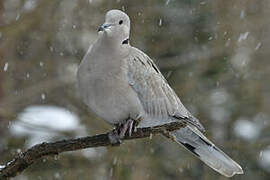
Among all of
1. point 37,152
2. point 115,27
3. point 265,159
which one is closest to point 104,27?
point 115,27

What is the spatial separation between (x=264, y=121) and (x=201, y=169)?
1502 millimetres

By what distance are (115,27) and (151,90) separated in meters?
0.58

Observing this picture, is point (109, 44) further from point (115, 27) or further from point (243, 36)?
point (243, 36)

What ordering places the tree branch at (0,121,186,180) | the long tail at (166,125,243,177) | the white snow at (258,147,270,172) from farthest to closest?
the white snow at (258,147,270,172)
the long tail at (166,125,243,177)
the tree branch at (0,121,186,180)

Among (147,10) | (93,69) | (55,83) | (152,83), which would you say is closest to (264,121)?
(147,10)

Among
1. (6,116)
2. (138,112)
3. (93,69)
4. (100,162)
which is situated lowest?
(100,162)

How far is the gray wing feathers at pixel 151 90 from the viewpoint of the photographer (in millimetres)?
3689

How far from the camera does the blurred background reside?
21.1 feet

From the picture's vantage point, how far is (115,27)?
354 centimetres

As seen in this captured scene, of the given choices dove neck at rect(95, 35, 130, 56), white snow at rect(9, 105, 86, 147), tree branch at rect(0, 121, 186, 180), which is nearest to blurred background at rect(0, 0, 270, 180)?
white snow at rect(9, 105, 86, 147)

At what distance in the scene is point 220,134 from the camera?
7637 mm

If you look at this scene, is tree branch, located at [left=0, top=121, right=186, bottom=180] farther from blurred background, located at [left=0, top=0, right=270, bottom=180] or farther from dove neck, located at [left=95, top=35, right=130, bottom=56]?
blurred background, located at [left=0, top=0, right=270, bottom=180]

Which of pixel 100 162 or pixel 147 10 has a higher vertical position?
pixel 147 10

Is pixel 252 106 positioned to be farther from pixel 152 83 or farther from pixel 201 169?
pixel 152 83
